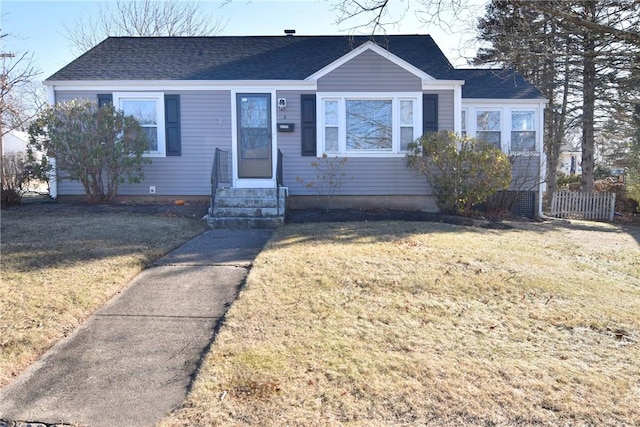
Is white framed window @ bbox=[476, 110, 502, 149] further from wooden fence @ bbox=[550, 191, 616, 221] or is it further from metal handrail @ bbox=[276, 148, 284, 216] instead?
metal handrail @ bbox=[276, 148, 284, 216]

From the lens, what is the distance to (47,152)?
10031mm

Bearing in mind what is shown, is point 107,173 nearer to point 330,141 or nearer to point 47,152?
point 47,152

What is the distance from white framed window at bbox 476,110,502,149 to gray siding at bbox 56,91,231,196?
674 cm

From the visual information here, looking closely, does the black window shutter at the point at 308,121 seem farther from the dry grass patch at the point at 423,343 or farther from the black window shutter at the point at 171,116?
the dry grass patch at the point at 423,343

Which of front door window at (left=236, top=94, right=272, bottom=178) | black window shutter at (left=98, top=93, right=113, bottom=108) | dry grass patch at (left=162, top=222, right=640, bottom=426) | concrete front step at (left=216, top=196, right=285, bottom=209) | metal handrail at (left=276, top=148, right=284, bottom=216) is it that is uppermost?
black window shutter at (left=98, top=93, right=113, bottom=108)

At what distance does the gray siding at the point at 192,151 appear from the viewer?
1127 cm

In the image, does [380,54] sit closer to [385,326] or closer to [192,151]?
[192,151]

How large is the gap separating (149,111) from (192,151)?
1.39m

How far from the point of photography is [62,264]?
5637mm

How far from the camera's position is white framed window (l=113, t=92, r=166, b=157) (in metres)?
11.2

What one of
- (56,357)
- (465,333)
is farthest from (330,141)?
(56,357)

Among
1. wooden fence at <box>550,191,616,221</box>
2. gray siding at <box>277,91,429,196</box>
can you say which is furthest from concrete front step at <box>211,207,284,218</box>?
wooden fence at <box>550,191,616,221</box>

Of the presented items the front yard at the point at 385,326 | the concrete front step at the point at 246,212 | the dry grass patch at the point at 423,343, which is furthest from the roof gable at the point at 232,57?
the dry grass patch at the point at 423,343

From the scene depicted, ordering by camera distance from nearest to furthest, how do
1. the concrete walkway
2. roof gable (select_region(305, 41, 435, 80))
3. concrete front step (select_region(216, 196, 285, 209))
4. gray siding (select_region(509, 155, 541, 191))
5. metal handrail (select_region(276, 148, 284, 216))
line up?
the concrete walkway < metal handrail (select_region(276, 148, 284, 216)) < concrete front step (select_region(216, 196, 285, 209)) < roof gable (select_region(305, 41, 435, 80)) < gray siding (select_region(509, 155, 541, 191))
